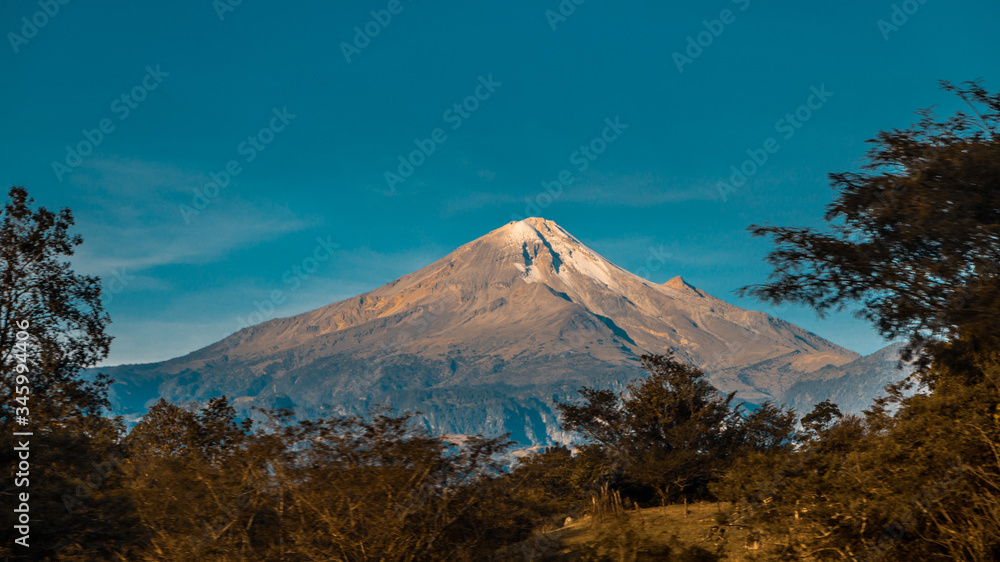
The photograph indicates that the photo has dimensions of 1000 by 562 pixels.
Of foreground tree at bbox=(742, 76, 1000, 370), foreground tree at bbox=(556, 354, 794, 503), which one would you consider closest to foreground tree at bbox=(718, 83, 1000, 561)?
foreground tree at bbox=(742, 76, 1000, 370)

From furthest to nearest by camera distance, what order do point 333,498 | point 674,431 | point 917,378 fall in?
point 674,431 < point 917,378 < point 333,498

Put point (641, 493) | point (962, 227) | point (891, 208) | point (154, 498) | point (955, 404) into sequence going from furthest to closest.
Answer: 1. point (641, 493)
2. point (891, 208)
3. point (962, 227)
4. point (955, 404)
5. point (154, 498)

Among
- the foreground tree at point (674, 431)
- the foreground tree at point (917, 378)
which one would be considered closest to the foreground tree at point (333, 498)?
the foreground tree at point (917, 378)

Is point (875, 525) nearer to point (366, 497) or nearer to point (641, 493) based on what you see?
point (366, 497)

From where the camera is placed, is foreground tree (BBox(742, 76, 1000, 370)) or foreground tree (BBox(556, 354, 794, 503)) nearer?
foreground tree (BBox(742, 76, 1000, 370))

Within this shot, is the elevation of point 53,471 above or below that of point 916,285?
below

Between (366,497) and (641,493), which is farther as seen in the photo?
(641,493)

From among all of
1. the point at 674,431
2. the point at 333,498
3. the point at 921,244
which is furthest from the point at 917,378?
the point at 674,431

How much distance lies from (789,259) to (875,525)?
8.44 meters

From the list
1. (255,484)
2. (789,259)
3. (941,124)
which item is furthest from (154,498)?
(941,124)

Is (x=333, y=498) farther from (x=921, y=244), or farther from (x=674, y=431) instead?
(x=674, y=431)

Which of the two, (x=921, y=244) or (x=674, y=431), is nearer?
(x=921, y=244)

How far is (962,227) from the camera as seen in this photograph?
13891 millimetres

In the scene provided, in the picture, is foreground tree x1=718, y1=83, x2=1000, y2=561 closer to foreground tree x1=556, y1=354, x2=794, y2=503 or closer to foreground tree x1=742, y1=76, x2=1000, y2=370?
foreground tree x1=742, y1=76, x2=1000, y2=370
